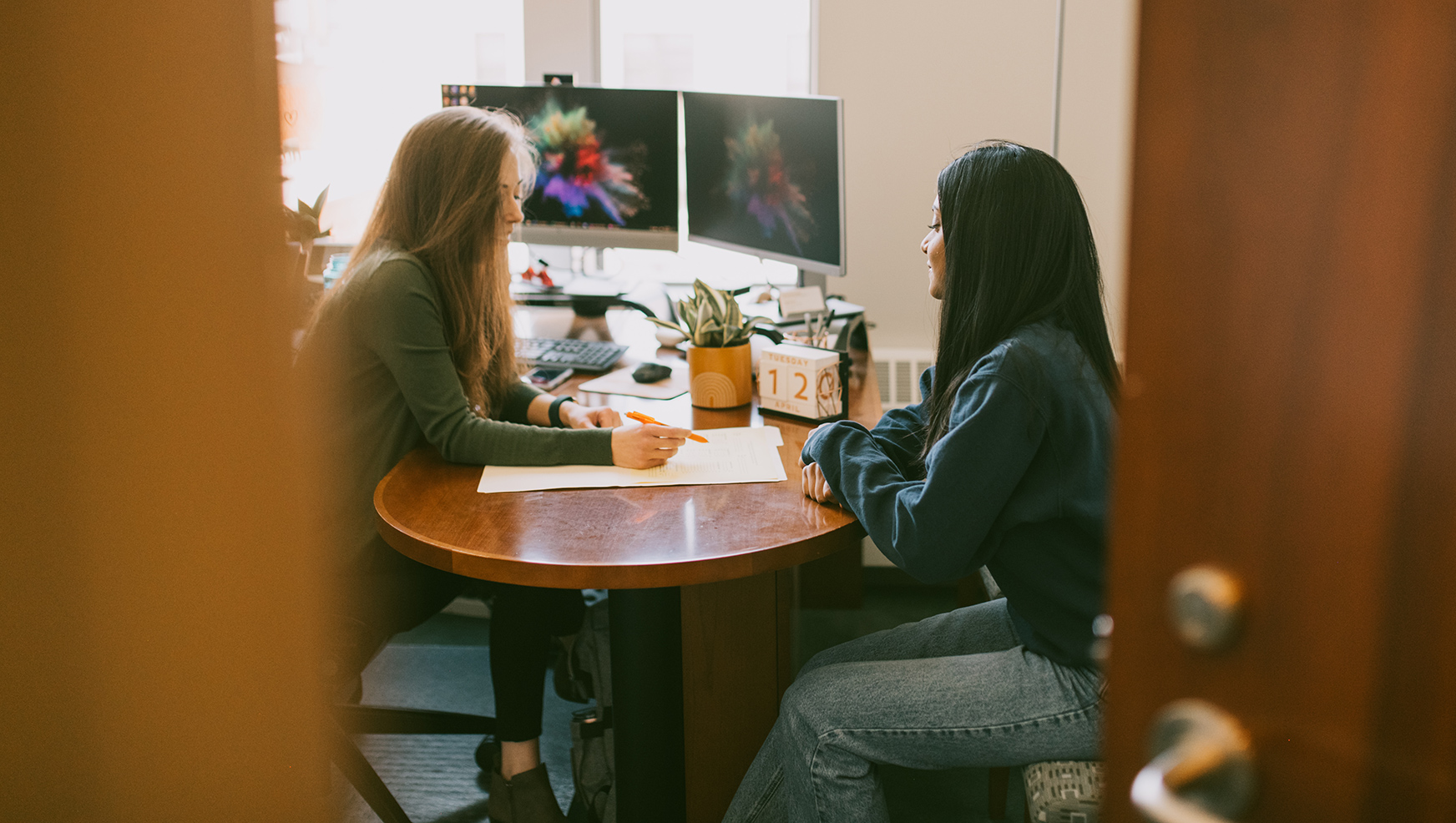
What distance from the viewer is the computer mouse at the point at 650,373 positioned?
187 centimetres

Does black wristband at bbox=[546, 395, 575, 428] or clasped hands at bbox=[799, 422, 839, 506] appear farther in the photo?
black wristband at bbox=[546, 395, 575, 428]

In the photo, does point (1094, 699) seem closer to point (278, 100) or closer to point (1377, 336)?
point (1377, 336)

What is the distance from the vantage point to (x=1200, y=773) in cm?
51

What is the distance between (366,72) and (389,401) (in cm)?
100

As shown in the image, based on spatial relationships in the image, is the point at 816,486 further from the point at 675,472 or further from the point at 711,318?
the point at 711,318

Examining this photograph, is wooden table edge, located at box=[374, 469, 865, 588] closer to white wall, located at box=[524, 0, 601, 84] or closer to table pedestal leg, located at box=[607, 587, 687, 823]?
table pedestal leg, located at box=[607, 587, 687, 823]

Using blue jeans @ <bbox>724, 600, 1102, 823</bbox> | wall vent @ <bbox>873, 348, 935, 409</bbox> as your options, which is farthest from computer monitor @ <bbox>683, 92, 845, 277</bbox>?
blue jeans @ <bbox>724, 600, 1102, 823</bbox>

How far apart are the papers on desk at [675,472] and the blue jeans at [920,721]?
0.29 metres

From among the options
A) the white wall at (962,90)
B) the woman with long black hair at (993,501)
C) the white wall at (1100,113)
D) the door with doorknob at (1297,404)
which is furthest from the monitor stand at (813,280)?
the door with doorknob at (1297,404)

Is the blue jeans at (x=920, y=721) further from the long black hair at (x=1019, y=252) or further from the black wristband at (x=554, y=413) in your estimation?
the black wristband at (x=554, y=413)

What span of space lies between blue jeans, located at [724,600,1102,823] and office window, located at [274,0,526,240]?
84 cm

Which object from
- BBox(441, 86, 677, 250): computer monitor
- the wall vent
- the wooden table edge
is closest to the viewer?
the wooden table edge

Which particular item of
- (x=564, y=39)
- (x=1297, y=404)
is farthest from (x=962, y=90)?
(x=1297, y=404)

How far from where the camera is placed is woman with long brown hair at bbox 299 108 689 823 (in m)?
1.47
